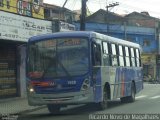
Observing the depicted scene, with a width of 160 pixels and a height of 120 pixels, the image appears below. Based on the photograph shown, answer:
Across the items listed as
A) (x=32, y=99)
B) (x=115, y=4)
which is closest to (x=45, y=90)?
(x=32, y=99)

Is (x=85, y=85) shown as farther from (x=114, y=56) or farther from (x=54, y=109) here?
(x=114, y=56)

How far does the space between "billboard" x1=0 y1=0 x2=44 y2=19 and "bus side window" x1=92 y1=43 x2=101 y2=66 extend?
8.44 meters

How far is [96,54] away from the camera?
18.4m

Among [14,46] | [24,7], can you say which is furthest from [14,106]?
[24,7]

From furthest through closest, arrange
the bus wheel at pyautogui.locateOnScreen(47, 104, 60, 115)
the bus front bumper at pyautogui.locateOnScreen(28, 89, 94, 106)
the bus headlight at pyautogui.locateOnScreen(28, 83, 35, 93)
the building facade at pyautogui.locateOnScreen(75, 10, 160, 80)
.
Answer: the building facade at pyautogui.locateOnScreen(75, 10, 160, 80)
the bus wheel at pyautogui.locateOnScreen(47, 104, 60, 115)
the bus headlight at pyautogui.locateOnScreen(28, 83, 35, 93)
the bus front bumper at pyautogui.locateOnScreen(28, 89, 94, 106)

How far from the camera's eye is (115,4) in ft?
204

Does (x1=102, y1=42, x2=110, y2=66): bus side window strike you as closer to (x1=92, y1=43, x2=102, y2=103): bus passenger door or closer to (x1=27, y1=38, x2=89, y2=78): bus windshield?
(x1=92, y1=43, x2=102, y2=103): bus passenger door

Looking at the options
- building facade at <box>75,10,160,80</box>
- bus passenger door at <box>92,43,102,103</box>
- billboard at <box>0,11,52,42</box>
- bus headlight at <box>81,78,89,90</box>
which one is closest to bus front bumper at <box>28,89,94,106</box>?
bus headlight at <box>81,78,89,90</box>

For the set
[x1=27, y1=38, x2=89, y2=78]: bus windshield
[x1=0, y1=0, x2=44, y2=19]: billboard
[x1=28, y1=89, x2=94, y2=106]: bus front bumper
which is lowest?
[x1=28, y1=89, x2=94, y2=106]: bus front bumper

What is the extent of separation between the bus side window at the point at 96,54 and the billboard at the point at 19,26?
6399mm

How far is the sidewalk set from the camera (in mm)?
20641

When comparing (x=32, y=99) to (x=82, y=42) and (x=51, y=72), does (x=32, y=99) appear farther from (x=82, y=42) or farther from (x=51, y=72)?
(x=82, y=42)

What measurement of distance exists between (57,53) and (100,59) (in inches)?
69.5

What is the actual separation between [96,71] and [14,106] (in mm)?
6285
